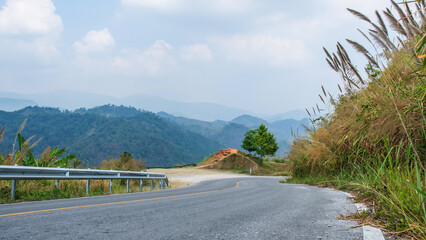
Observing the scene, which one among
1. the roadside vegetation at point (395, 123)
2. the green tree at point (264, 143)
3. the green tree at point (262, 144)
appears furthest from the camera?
the green tree at point (262, 144)

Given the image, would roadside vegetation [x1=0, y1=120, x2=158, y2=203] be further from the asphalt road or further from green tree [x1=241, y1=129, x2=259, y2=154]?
green tree [x1=241, y1=129, x2=259, y2=154]

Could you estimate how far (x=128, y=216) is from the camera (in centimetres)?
536

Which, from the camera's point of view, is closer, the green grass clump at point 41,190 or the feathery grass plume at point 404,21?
the feathery grass plume at point 404,21

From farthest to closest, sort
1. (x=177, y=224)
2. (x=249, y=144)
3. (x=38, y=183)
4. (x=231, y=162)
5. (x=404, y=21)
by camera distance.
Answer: (x=249, y=144) → (x=231, y=162) → (x=38, y=183) → (x=404, y=21) → (x=177, y=224)

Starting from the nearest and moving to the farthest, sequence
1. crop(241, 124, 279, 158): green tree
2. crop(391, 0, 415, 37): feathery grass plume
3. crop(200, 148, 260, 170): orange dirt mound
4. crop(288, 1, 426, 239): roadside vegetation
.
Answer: crop(288, 1, 426, 239): roadside vegetation, crop(391, 0, 415, 37): feathery grass plume, crop(200, 148, 260, 170): orange dirt mound, crop(241, 124, 279, 158): green tree

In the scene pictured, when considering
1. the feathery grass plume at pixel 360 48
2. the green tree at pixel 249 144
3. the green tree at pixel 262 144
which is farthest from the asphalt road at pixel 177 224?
the green tree at pixel 249 144

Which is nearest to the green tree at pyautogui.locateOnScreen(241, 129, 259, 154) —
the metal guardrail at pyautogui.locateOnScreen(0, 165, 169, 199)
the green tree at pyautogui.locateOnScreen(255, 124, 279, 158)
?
the green tree at pyautogui.locateOnScreen(255, 124, 279, 158)

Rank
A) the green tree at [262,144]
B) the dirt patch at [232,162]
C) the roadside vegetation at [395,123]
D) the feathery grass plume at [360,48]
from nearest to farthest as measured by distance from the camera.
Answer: the roadside vegetation at [395,123]
the feathery grass plume at [360,48]
the dirt patch at [232,162]
the green tree at [262,144]

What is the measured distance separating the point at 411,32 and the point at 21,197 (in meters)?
9.96

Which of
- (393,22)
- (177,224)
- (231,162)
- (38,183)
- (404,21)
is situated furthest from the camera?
(231,162)

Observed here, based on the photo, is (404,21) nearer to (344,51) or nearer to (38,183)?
(344,51)

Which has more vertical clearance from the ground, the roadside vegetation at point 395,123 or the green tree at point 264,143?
the green tree at point 264,143

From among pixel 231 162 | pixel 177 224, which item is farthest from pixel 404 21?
pixel 231 162

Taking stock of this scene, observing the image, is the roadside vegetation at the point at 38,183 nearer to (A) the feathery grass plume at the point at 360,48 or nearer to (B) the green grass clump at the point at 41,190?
(B) the green grass clump at the point at 41,190
